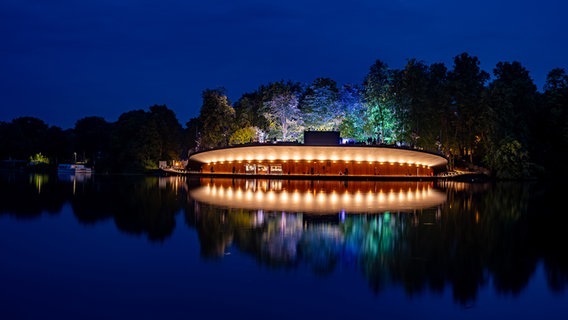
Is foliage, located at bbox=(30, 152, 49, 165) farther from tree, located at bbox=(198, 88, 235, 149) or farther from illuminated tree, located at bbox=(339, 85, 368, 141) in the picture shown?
illuminated tree, located at bbox=(339, 85, 368, 141)

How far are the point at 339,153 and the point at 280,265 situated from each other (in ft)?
144

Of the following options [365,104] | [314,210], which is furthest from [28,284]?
[365,104]

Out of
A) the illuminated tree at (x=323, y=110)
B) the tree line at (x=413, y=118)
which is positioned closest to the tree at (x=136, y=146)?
the tree line at (x=413, y=118)

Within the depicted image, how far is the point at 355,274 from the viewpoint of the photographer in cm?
995

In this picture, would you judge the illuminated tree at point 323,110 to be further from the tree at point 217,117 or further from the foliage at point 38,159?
the foliage at point 38,159

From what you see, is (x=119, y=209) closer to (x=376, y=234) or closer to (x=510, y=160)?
(x=376, y=234)

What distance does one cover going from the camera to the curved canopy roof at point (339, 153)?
53.0m

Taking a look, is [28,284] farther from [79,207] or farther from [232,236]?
[79,207]

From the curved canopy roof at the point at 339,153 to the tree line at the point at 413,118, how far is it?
3239 millimetres

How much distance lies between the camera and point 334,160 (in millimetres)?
55344

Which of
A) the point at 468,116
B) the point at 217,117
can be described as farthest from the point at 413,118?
the point at 217,117

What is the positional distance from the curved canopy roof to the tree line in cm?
324

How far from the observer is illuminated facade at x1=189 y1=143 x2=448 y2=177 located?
53406 mm

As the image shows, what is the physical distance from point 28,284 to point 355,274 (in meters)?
5.89
